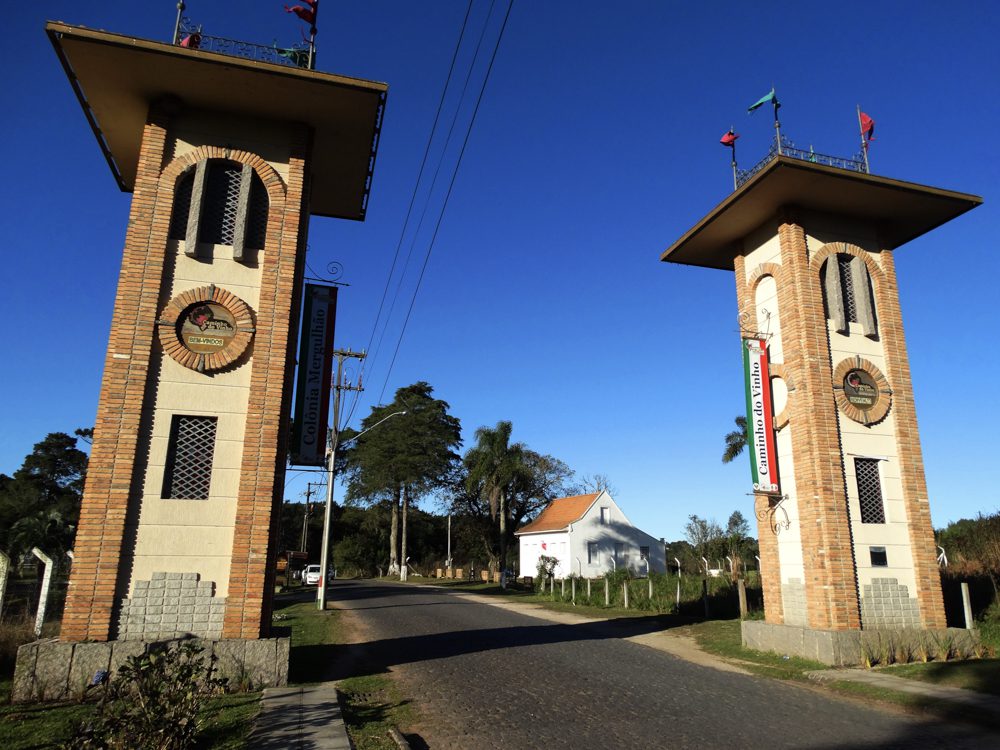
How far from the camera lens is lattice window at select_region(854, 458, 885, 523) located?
42.9ft

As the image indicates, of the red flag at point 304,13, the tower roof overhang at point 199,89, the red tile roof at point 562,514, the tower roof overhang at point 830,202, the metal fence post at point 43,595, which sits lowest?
the metal fence post at point 43,595

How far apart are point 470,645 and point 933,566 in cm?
944

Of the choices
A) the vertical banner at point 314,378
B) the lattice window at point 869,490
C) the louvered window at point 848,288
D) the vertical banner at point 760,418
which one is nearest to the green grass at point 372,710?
the vertical banner at point 314,378

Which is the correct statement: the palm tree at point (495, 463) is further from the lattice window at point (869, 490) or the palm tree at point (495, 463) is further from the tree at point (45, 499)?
the lattice window at point (869, 490)

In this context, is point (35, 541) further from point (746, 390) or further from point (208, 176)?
point (746, 390)

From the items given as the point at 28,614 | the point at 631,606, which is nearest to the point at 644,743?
the point at 28,614

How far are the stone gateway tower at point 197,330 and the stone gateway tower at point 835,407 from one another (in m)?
8.87

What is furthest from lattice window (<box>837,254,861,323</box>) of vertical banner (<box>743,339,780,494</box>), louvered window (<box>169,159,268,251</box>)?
louvered window (<box>169,159,268,251</box>)

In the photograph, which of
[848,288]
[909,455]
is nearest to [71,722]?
[909,455]

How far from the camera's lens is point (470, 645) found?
47.3 feet

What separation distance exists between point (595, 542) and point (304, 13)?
39.4 m

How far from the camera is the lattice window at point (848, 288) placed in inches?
564

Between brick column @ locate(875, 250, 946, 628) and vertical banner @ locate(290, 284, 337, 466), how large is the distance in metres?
11.5

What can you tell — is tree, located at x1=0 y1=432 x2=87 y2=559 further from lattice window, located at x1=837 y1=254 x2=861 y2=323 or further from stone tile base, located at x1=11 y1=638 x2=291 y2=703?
lattice window, located at x1=837 y1=254 x2=861 y2=323
